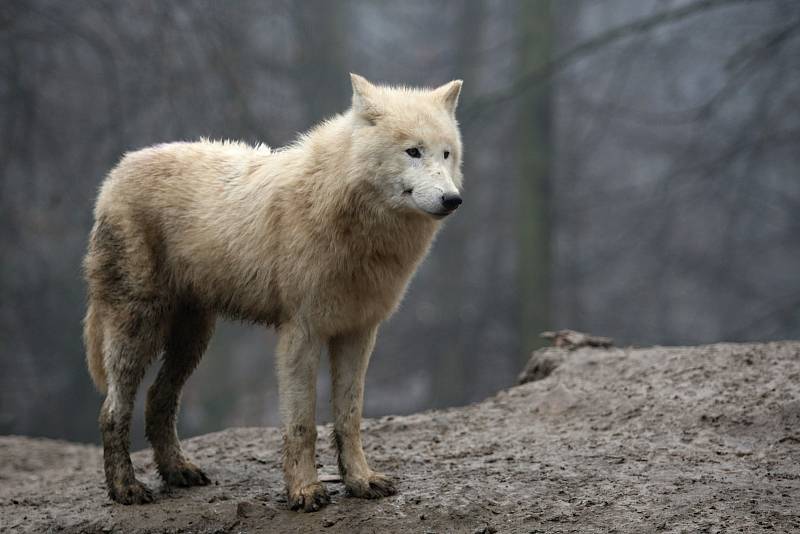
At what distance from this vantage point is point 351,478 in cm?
411

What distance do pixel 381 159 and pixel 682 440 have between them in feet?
7.24

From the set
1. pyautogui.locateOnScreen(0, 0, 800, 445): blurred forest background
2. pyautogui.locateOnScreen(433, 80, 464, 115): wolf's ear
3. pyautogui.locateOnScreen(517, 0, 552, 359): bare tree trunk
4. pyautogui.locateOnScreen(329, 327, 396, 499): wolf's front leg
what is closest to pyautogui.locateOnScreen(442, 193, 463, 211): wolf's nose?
pyautogui.locateOnScreen(433, 80, 464, 115): wolf's ear

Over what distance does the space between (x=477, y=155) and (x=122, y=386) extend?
8.38 m

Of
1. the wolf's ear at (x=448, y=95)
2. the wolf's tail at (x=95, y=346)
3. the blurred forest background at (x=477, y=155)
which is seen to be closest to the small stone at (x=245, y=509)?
the wolf's tail at (x=95, y=346)

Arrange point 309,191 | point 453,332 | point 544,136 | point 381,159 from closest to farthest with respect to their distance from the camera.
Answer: point 381,159 < point 309,191 < point 544,136 < point 453,332

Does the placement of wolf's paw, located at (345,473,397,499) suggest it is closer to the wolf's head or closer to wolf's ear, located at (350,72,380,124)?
the wolf's head

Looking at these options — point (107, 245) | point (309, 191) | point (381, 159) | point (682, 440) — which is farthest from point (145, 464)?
point (682, 440)

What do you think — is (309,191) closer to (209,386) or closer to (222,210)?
(222,210)

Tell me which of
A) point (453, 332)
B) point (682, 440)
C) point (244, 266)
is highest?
point (453, 332)

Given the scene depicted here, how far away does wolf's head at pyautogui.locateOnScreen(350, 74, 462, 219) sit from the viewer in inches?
144

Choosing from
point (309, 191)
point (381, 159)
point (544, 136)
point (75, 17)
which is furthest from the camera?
point (544, 136)

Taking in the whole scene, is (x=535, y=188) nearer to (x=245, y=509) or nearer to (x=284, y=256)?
(x=284, y=256)

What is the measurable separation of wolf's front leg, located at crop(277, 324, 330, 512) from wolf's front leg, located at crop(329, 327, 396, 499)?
180 mm

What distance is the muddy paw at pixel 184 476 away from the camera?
4641mm
